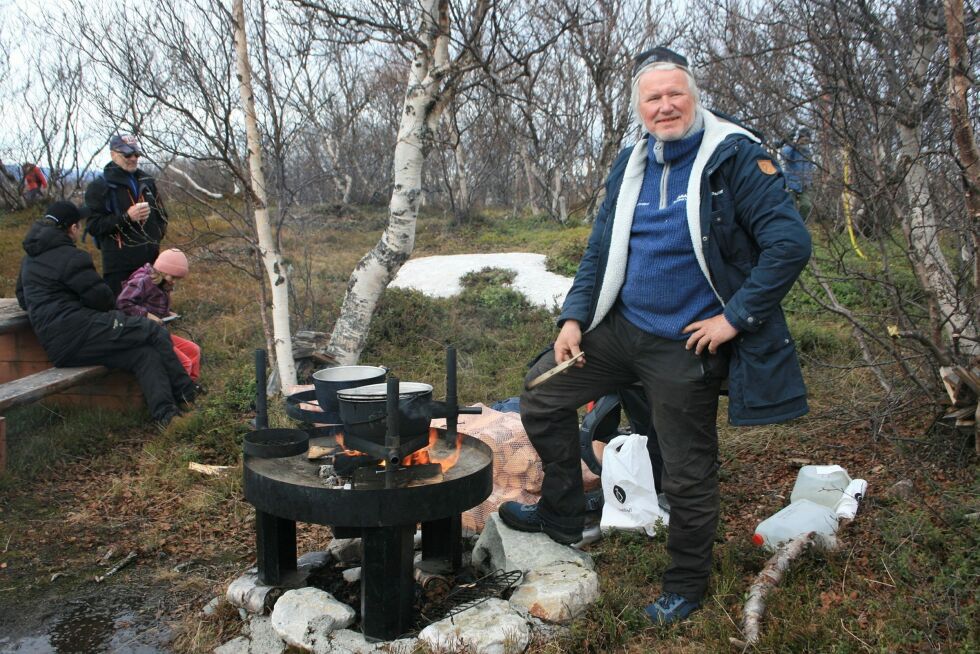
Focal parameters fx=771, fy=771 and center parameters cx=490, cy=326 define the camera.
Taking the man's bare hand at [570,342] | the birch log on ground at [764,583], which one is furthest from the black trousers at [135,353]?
the birch log on ground at [764,583]

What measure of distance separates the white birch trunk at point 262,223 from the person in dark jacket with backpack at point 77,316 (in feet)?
2.95

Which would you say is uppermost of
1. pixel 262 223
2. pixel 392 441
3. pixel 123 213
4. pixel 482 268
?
pixel 123 213

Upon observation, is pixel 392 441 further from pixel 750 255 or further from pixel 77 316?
pixel 77 316

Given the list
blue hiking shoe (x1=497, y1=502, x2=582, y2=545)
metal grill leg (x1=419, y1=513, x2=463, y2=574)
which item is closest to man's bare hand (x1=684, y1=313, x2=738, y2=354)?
blue hiking shoe (x1=497, y1=502, x2=582, y2=545)

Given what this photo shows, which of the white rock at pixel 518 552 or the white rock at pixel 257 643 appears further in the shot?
the white rock at pixel 518 552

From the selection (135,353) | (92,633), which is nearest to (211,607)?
(92,633)

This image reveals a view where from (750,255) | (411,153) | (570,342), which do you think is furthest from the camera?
(411,153)

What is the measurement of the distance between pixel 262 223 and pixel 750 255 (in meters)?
4.29

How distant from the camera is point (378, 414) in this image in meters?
3.03

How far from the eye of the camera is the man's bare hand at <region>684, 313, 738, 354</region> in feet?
8.92

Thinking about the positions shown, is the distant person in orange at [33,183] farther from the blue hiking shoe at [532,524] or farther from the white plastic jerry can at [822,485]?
the white plastic jerry can at [822,485]

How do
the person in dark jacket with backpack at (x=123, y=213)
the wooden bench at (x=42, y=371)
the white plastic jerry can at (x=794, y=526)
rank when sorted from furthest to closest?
the person in dark jacket with backpack at (x=123, y=213), the wooden bench at (x=42, y=371), the white plastic jerry can at (x=794, y=526)

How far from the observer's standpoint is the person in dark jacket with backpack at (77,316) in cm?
575

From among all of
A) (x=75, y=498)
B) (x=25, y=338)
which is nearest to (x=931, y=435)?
(x=75, y=498)
